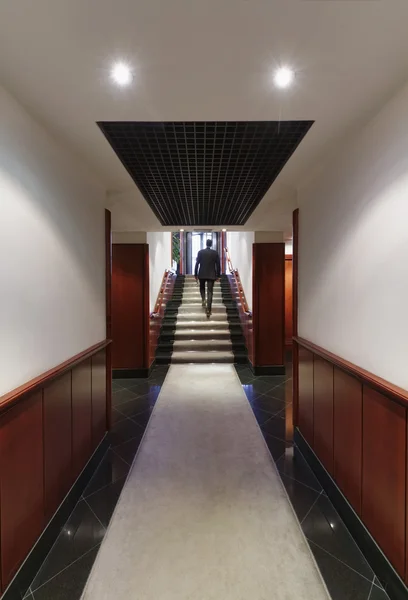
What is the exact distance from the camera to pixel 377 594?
4.71 feet

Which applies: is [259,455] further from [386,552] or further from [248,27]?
[248,27]

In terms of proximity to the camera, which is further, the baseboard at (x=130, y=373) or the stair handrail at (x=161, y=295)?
the stair handrail at (x=161, y=295)

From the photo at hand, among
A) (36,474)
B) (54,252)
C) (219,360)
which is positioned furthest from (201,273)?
(36,474)

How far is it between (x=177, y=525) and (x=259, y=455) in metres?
1.05

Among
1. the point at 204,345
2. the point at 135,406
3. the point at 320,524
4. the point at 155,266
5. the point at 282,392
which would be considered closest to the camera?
the point at 320,524

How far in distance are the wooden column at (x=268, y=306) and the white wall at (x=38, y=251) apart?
10.8 feet

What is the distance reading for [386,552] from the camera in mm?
1479

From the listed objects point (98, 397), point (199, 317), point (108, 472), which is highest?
point (199, 317)

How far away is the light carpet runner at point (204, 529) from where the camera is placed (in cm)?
146

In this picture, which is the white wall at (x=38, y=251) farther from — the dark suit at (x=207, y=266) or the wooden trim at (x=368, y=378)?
the dark suit at (x=207, y=266)

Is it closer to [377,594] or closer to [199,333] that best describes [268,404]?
[377,594]

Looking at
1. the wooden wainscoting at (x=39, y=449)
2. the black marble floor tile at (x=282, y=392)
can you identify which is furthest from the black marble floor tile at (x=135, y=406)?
the black marble floor tile at (x=282, y=392)

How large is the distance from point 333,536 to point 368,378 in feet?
3.47

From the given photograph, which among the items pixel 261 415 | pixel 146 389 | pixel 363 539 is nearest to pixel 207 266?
pixel 146 389
